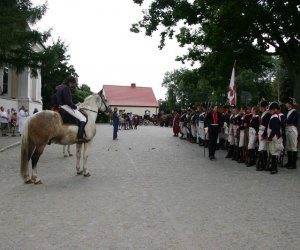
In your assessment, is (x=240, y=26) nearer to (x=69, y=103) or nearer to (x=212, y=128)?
(x=212, y=128)

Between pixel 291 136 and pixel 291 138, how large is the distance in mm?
61

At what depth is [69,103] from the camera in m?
10.7

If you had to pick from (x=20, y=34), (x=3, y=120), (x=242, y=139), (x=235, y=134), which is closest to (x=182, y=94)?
(x=3, y=120)

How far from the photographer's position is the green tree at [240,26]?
18.8 metres

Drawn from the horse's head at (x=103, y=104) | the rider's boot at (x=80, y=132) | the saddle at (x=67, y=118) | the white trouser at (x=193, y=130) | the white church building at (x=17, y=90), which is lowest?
the white trouser at (x=193, y=130)

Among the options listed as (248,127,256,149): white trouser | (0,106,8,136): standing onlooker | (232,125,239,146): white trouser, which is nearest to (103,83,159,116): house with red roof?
(0,106,8,136): standing onlooker

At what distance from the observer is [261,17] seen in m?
19.1

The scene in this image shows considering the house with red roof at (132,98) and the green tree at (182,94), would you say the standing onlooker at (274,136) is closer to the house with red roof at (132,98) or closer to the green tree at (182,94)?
the green tree at (182,94)

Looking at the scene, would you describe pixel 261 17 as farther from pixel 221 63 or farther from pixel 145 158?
pixel 145 158

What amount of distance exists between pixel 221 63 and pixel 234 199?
569 inches

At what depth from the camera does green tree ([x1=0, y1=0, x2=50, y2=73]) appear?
830 inches

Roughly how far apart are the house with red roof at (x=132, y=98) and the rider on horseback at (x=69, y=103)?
89886 mm

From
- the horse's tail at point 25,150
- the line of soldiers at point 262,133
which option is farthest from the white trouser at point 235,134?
the horse's tail at point 25,150

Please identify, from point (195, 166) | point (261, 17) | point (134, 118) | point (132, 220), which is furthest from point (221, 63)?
point (134, 118)
